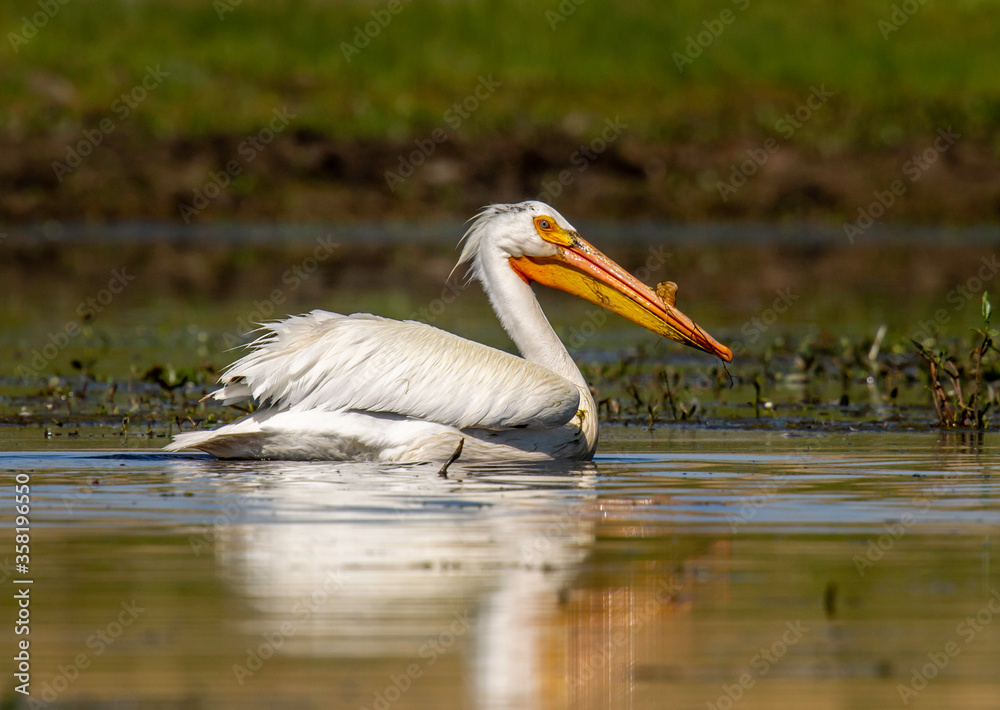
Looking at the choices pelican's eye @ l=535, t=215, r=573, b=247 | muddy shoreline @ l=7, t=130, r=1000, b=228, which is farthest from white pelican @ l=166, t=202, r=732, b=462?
muddy shoreline @ l=7, t=130, r=1000, b=228

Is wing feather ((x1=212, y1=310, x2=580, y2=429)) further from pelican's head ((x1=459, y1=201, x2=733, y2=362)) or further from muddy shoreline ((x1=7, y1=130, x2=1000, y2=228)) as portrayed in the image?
muddy shoreline ((x1=7, y1=130, x2=1000, y2=228))

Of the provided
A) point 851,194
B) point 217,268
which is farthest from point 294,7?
point 217,268

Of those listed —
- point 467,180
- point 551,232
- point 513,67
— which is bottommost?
point 551,232

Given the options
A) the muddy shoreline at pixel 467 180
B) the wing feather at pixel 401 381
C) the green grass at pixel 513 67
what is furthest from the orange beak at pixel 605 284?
the green grass at pixel 513 67

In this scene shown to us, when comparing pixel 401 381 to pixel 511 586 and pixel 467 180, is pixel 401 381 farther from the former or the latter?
pixel 467 180

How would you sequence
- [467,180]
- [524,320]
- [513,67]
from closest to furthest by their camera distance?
[524,320], [467,180], [513,67]

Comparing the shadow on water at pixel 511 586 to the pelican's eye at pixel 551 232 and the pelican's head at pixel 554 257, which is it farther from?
the pelican's eye at pixel 551 232

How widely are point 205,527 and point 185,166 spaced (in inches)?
1185

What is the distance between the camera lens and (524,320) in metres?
9.44

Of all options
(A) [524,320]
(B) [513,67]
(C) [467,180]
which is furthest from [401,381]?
(B) [513,67]

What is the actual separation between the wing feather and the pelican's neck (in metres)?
0.78

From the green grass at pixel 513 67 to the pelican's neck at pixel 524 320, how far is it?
28506 millimetres

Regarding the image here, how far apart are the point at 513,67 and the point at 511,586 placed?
40.3 m

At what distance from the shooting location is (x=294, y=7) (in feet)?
162
